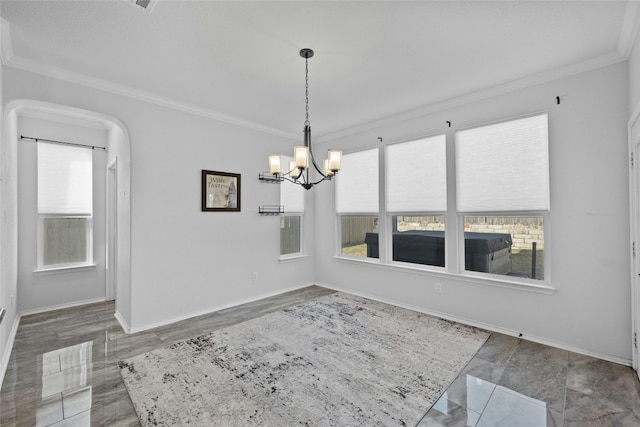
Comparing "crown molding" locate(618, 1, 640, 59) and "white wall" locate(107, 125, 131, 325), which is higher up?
"crown molding" locate(618, 1, 640, 59)

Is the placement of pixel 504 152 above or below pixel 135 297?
above

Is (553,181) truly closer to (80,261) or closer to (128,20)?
(128,20)

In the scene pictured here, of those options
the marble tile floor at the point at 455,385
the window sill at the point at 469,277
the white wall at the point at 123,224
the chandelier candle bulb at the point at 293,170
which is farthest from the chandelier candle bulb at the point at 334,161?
the white wall at the point at 123,224

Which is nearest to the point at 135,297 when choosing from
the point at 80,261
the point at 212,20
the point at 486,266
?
the point at 80,261

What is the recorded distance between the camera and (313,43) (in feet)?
8.02

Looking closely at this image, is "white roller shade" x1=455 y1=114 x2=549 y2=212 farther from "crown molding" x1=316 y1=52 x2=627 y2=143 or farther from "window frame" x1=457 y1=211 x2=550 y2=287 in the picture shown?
"crown molding" x1=316 y1=52 x2=627 y2=143

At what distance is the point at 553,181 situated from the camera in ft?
9.88

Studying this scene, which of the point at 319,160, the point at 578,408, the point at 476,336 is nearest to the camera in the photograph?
the point at 578,408

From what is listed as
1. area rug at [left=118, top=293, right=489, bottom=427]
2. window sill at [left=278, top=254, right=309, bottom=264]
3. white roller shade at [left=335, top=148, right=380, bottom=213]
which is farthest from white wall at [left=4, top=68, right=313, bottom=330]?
white roller shade at [left=335, top=148, right=380, bottom=213]

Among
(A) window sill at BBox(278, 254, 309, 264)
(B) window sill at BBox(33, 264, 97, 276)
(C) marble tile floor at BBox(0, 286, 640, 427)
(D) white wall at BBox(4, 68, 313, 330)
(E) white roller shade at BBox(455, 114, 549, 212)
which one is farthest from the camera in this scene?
(A) window sill at BBox(278, 254, 309, 264)

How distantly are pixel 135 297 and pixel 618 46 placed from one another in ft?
17.6

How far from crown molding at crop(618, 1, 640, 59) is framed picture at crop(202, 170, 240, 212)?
13.8 feet

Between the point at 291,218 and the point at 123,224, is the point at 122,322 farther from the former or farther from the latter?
the point at 291,218

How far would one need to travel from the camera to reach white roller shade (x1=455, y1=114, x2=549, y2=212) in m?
3.08
